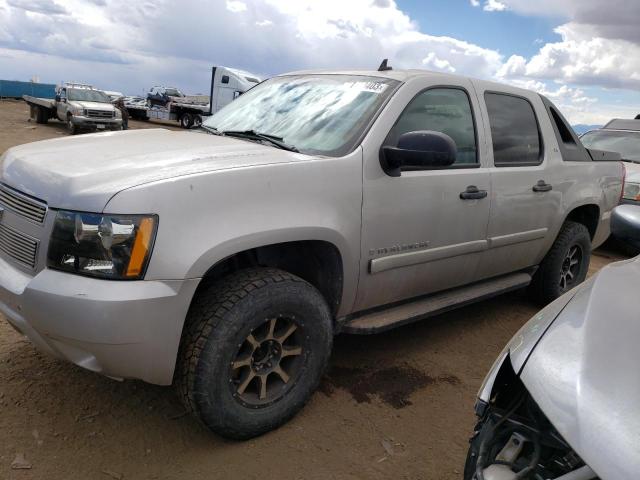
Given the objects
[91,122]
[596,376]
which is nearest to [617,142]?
[596,376]

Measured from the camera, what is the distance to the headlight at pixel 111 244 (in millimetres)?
2092

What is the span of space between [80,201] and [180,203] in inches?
15.4

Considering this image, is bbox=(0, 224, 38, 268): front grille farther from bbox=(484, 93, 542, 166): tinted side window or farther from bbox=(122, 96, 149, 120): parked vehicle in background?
bbox=(122, 96, 149, 120): parked vehicle in background

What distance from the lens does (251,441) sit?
2588 mm

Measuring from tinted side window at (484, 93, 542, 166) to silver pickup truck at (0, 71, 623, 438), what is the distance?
16 millimetres

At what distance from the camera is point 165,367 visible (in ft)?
7.39

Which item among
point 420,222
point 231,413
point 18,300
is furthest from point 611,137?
point 18,300

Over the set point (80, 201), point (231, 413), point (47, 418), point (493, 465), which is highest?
point (80, 201)

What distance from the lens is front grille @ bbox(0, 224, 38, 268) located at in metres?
2.23

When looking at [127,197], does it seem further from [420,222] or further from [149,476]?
[420,222]

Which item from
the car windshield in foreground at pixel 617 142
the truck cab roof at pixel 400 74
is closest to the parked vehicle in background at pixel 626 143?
the car windshield in foreground at pixel 617 142

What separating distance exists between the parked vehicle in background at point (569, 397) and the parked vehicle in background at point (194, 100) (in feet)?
54.7

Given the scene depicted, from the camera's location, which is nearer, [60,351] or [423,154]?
[60,351]

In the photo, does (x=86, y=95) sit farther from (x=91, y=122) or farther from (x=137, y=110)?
(x=137, y=110)
